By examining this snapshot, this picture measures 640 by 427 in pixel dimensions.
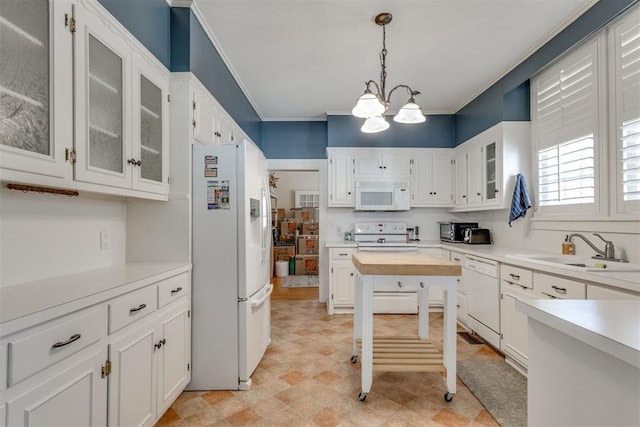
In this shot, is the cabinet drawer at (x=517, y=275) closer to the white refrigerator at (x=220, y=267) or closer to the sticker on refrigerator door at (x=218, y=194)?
the white refrigerator at (x=220, y=267)

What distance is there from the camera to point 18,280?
1.32 metres

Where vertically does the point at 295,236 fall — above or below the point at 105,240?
below

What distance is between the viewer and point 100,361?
1274mm

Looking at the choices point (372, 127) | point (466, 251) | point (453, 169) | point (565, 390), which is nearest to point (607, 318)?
point (565, 390)

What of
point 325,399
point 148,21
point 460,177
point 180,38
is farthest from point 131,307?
point 460,177

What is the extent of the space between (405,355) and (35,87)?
258 centimetres

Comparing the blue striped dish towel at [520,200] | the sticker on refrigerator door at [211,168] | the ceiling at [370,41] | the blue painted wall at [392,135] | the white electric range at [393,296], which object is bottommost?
the white electric range at [393,296]

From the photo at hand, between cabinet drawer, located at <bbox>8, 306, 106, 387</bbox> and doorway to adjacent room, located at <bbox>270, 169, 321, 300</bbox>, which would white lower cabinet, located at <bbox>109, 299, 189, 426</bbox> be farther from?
doorway to adjacent room, located at <bbox>270, 169, 321, 300</bbox>

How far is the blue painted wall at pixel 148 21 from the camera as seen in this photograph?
1671mm

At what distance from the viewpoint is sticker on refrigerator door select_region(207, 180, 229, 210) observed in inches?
84.3

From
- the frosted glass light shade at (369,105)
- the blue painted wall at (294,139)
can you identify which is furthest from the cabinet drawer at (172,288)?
the blue painted wall at (294,139)

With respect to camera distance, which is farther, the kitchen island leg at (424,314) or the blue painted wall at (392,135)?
the blue painted wall at (392,135)

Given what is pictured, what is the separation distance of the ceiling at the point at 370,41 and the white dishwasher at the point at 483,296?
203 cm

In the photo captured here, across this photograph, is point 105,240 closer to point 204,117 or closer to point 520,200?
point 204,117
